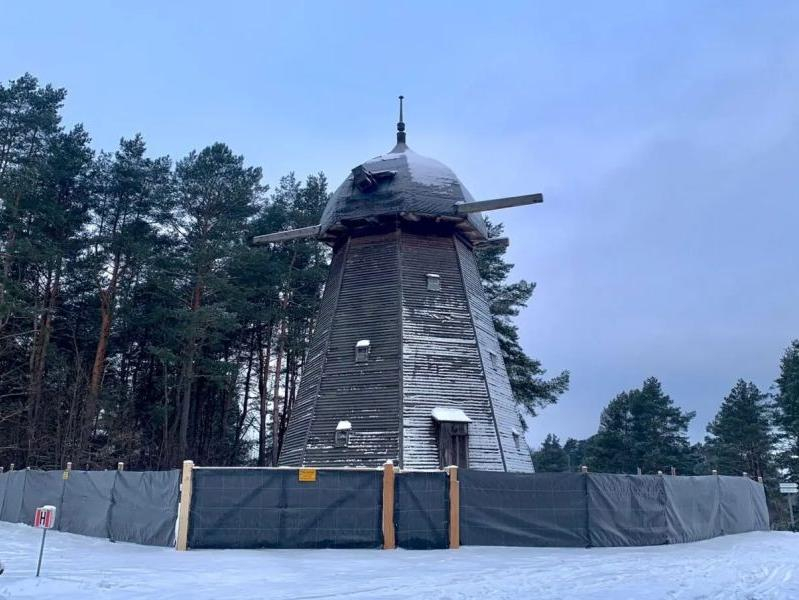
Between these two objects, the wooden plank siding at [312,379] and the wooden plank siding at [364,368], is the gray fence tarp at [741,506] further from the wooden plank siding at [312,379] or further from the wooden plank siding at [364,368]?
the wooden plank siding at [312,379]

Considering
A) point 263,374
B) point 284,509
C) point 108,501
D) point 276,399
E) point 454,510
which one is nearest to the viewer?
point 284,509

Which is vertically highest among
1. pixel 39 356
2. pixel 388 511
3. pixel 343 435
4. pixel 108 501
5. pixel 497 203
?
pixel 497 203

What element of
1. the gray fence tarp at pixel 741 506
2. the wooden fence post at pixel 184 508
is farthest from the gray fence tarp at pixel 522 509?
the gray fence tarp at pixel 741 506

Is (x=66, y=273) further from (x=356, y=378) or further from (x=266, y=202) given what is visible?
(x=356, y=378)

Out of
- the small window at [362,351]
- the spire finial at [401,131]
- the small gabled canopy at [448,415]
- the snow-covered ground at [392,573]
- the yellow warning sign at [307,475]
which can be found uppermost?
the spire finial at [401,131]

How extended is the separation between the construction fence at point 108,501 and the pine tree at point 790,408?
33838mm

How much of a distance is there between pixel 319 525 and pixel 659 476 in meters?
6.69

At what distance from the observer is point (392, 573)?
828 centimetres

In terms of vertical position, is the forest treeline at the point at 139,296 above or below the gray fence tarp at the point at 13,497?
above

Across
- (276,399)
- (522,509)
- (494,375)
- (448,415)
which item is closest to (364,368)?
(448,415)

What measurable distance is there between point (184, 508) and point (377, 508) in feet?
9.97

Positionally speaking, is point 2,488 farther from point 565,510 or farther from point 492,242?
point 492,242

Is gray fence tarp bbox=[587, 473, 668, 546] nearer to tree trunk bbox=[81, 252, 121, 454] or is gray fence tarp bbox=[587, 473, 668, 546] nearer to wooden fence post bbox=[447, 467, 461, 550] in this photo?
wooden fence post bbox=[447, 467, 461, 550]

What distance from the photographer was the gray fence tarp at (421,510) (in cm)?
1096
